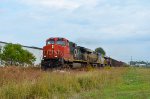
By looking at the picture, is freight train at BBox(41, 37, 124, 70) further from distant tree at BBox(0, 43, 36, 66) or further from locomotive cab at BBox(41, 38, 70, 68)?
distant tree at BBox(0, 43, 36, 66)

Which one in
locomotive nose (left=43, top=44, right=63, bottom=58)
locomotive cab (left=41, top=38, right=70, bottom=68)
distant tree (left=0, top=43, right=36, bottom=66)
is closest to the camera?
locomotive cab (left=41, top=38, right=70, bottom=68)

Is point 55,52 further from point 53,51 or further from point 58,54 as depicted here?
point 58,54

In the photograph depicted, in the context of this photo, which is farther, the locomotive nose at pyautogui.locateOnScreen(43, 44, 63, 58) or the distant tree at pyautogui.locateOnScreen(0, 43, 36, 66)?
the distant tree at pyautogui.locateOnScreen(0, 43, 36, 66)

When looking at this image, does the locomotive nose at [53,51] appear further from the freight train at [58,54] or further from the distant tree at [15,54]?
the distant tree at [15,54]

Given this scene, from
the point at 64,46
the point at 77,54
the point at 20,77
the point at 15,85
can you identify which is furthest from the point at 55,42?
the point at 15,85

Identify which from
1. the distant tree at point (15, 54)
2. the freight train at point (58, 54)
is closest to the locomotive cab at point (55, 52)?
the freight train at point (58, 54)

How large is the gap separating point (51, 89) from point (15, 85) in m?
2.02

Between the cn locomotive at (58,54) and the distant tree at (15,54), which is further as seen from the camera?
the distant tree at (15,54)

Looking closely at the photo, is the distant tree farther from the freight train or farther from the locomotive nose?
the locomotive nose

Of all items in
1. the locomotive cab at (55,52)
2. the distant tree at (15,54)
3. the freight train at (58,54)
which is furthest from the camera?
the distant tree at (15,54)

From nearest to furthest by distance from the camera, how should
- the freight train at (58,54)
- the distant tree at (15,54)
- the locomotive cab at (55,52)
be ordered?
the freight train at (58,54) → the locomotive cab at (55,52) → the distant tree at (15,54)

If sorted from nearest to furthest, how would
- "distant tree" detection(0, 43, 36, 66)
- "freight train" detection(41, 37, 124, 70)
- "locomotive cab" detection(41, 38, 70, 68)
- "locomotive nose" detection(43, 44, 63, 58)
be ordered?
1. "freight train" detection(41, 37, 124, 70)
2. "locomotive cab" detection(41, 38, 70, 68)
3. "locomotive nose" detection(43, 44, 63, 58)
4. "distant tree" detection(0, 43, 36, 66)

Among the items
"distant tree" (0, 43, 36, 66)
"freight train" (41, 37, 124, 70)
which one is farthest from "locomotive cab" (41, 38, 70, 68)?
"distant tree" (0, 43, 36, 66)

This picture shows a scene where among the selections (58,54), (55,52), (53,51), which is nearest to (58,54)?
(58,54)
